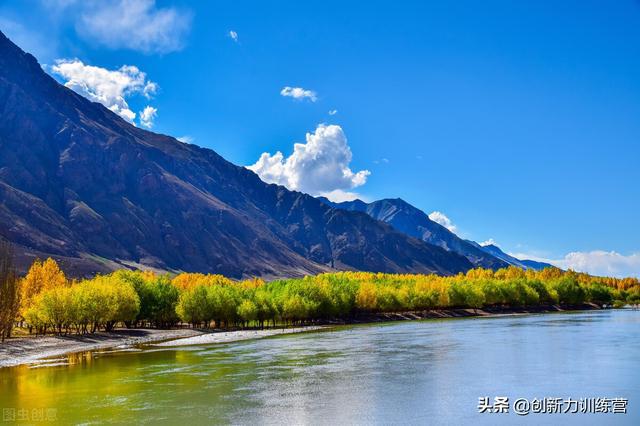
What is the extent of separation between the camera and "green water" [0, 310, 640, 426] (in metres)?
43.1

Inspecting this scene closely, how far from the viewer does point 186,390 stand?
2147 inches

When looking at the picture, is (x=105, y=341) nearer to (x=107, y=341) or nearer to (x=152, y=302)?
(x=107, y=341)

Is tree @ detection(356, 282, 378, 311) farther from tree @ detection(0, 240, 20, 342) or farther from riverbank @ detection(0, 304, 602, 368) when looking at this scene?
tree @ detection(0, 240, 20, 342)

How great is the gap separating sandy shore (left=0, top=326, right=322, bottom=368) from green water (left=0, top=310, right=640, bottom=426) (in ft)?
29.5

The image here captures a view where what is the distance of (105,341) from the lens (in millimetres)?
110562

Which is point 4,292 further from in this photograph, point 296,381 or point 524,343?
point 524,343

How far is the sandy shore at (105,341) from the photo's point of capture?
85.9 meters

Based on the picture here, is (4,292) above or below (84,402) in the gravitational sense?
above

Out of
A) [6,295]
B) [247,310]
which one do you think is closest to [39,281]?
[6,295]

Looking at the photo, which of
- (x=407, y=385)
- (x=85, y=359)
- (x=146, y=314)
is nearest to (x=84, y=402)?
(x=407, y=385)

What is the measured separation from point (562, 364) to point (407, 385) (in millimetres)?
25035

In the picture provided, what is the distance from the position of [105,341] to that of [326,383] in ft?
224

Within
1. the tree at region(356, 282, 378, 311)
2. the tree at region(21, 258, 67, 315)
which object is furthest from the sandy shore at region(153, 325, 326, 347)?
the tree at region(356, 282, 378, 311)

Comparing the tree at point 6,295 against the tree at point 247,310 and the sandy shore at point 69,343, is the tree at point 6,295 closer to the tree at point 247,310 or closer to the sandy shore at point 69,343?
the sandy shore at point 69,343
